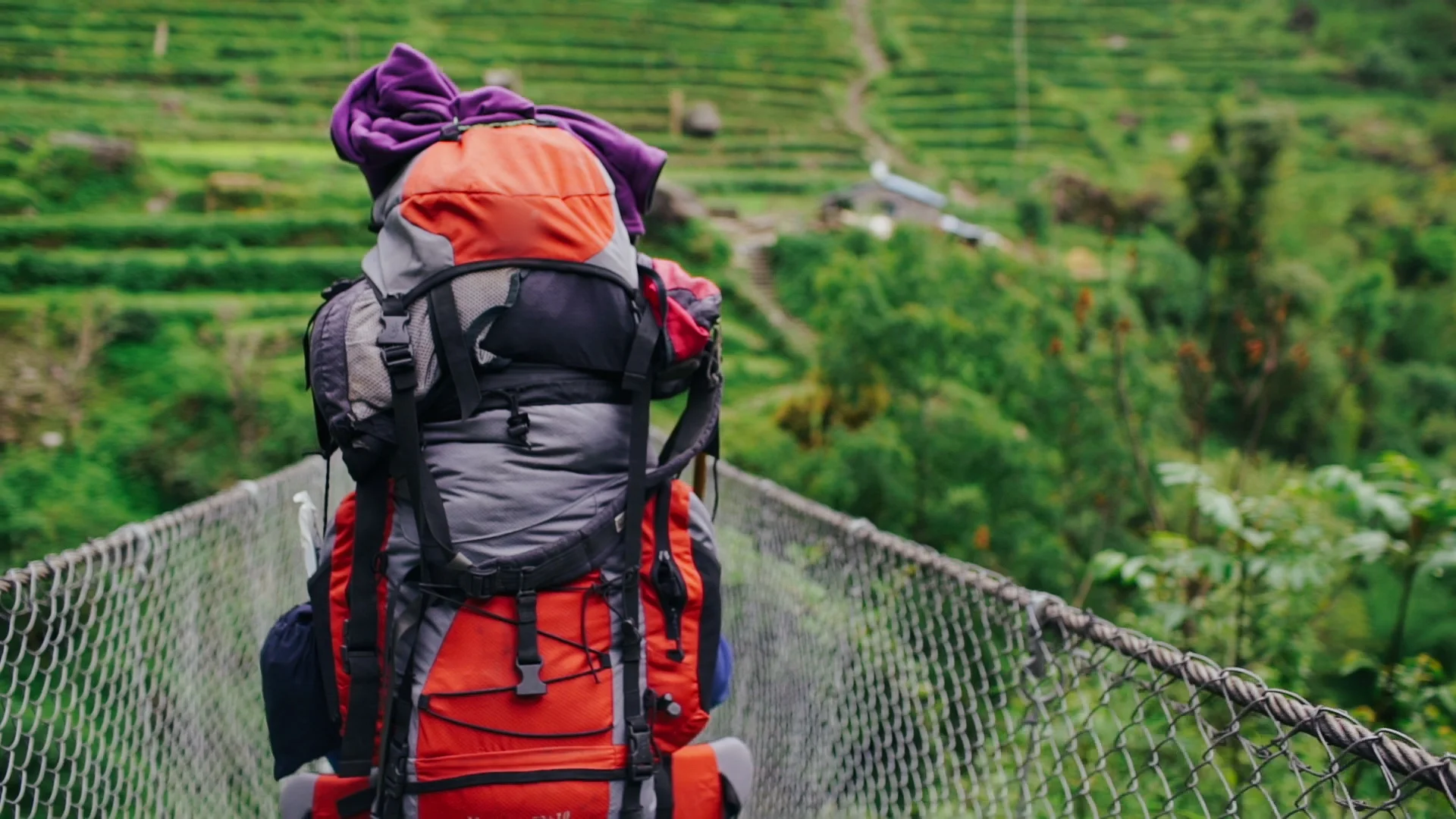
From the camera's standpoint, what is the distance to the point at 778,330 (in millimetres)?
17750

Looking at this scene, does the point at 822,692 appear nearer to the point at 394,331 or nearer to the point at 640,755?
the point at 640,755

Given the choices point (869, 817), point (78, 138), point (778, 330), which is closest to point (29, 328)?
point (78, 138)

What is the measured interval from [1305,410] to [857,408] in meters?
10.0

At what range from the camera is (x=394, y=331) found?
3.39ft

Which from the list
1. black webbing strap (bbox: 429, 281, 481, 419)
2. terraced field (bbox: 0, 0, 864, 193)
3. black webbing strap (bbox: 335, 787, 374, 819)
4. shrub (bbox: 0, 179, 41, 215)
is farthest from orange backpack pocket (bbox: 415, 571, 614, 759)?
terraced field (bbox: 0, 0, 864, 193)

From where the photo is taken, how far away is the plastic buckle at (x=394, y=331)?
1.03 meters

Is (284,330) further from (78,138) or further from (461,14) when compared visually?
(461,14)

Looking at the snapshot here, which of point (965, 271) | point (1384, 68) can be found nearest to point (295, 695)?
point (965, 271)

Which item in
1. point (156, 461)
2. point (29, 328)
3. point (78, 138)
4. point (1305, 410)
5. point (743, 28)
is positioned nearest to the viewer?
point (156, 461)

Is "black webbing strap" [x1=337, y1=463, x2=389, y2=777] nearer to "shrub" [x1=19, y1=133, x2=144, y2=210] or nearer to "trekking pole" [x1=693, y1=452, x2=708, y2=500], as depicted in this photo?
"trekking pole" [x1=693, y1=452, x2=708, y2=500]

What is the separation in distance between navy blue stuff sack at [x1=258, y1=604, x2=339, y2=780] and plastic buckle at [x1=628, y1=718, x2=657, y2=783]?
1.09ft

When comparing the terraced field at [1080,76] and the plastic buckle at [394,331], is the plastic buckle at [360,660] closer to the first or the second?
the plastic buckle at [394,331]

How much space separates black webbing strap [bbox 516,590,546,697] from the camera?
1.01m

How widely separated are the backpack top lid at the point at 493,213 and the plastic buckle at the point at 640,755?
47cm
